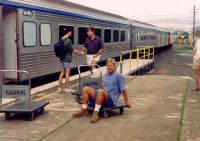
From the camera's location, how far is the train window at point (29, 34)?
11.5m

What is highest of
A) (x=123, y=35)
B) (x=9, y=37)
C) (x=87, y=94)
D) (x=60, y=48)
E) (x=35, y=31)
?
(x=123, y=35)

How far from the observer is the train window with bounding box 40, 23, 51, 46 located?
1273 centimetres

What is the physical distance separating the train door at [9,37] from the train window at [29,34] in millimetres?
459

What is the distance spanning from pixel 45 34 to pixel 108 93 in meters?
6.31

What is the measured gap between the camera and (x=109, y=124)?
6.73 metres

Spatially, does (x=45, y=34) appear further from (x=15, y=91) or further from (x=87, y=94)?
(x=87, y=94)

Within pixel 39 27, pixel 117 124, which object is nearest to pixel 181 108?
pixel 117 124

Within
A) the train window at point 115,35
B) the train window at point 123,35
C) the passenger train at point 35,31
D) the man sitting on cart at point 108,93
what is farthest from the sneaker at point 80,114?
the train window at point 123,35

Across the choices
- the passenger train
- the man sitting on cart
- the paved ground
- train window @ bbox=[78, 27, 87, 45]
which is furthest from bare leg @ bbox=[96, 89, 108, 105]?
train window @ bbox=[78, 27, 87, 45]

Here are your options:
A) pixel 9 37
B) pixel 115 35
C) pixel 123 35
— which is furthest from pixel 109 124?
pixel 123 35

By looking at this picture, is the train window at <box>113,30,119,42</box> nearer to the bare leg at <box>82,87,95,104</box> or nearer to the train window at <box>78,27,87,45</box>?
the train window at <box>78,27,87,45</box>

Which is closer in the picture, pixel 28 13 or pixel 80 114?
pixel 80 114

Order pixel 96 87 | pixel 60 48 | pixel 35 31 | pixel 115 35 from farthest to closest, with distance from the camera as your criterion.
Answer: pixel 115 35
pixel 35 31
pixel 60 48
pixel 96 87

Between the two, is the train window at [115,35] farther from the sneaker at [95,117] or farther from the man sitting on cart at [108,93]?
the sneaker at [95,117]
